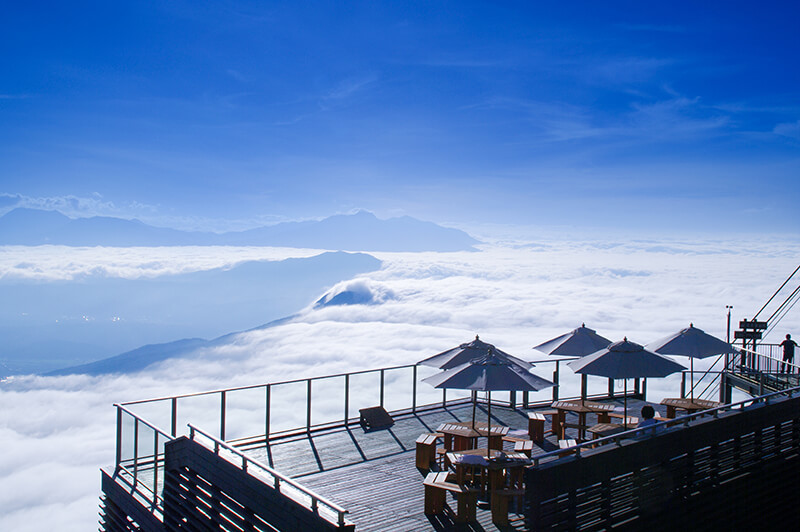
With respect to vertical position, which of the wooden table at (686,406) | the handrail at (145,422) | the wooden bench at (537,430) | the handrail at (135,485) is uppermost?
the handrail at (145,422)

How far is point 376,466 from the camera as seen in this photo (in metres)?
10.6

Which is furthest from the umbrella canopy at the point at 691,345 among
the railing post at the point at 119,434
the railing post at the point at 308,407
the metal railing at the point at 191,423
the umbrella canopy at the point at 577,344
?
the railing post at the point at 119,434

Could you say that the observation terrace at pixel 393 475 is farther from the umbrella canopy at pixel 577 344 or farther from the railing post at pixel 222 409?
the umbrella canopy at pixel 577 344

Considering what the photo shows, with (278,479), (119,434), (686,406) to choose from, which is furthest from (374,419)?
(686,406)

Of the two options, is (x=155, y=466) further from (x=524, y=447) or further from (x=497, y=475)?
(x=524, y=447)

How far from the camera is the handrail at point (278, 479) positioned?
19.1ft

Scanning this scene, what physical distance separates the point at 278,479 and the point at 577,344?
986cm

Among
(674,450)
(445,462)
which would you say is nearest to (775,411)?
(674,450)

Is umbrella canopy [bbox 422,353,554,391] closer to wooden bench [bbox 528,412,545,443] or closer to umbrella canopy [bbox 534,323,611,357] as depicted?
wooden bench [bbox 528,412,545,443]

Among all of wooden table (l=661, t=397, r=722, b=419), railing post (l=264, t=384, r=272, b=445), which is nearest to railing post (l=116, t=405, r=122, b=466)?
railing post (l=264, t=384, r=272, b=445)

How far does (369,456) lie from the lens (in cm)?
1117

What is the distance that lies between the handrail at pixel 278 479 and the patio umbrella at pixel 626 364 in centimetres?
626

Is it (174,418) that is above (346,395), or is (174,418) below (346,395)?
above

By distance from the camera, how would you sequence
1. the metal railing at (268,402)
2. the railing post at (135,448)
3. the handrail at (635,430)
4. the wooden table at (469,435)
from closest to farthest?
1. the handrail at (635,430)
2. the railing post at (135,448)
3. the wooden table at (469,435)
4. the metal railing at (268,402)
